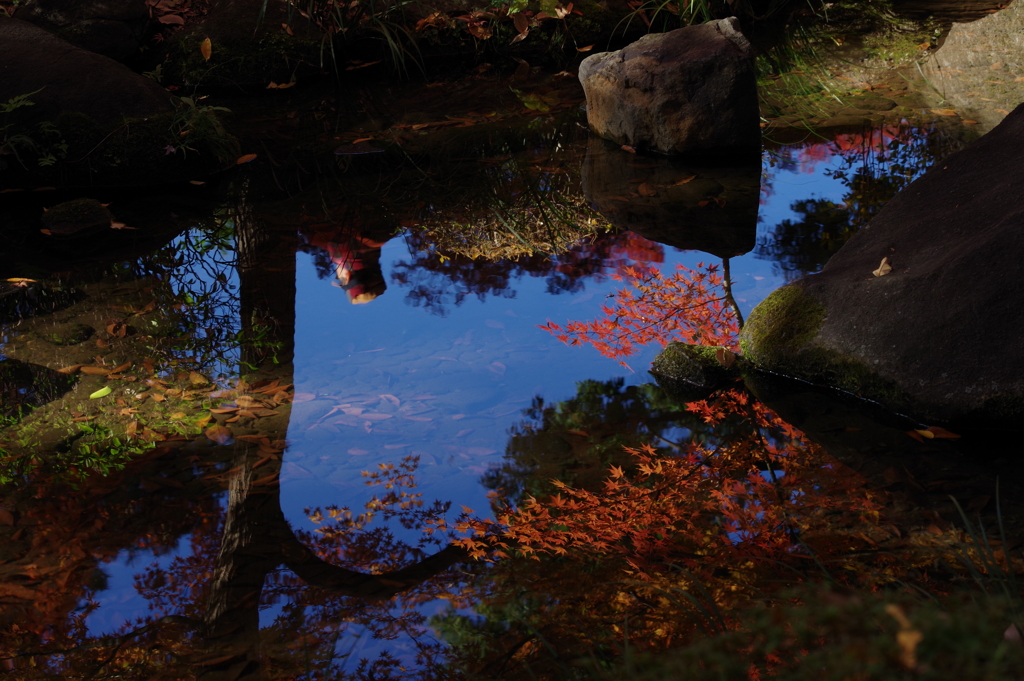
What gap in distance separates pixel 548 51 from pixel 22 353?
6758 millimetres

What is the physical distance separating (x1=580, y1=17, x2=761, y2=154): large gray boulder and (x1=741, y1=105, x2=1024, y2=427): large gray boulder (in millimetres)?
2109

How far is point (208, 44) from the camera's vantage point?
8.28m

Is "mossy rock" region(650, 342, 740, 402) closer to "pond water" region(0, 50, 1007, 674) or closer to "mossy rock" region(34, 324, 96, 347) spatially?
"pond water" region(0, 50, 1007, 674)

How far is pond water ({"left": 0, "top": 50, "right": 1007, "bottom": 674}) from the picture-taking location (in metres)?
2.88

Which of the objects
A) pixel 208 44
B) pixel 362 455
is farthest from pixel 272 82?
pixel 362 455

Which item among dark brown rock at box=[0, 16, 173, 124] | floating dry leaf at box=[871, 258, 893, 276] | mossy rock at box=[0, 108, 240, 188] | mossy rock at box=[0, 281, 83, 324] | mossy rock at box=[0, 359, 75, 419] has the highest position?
dark brown rock at box=[0, 16, 173, 124]

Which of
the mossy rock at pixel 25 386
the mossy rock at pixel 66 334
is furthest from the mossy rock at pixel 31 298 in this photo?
the mossy rock at pixel 25 386

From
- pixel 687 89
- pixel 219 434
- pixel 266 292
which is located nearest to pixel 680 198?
pixel 687 89

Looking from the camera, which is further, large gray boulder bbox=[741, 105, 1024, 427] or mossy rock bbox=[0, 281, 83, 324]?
mossy rock bbox=[0, 281, 83, 324]

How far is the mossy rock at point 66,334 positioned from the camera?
4.28m

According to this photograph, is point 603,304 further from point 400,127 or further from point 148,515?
point 400,127

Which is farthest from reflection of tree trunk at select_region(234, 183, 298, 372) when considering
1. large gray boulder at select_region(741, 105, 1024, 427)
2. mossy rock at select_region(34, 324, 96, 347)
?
large gray boulder at select_region(741, 105, 1024, 427)

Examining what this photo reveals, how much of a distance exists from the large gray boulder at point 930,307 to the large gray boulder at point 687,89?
211 cm

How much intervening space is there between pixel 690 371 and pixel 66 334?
3.38 meters
